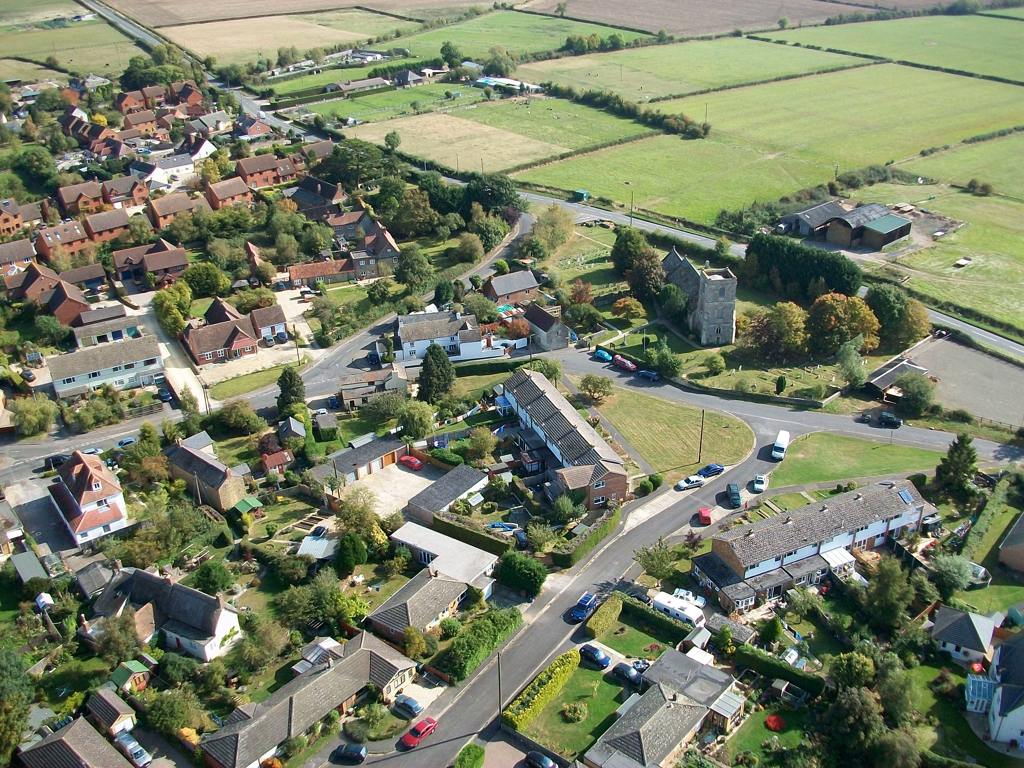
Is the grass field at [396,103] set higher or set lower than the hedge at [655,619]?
higher

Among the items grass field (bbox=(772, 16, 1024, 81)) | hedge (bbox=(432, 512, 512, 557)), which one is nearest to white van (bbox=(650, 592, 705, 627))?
hedge (bbox=(432, 512, 512, 557))

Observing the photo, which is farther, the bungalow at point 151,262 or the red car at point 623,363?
the bungalow at point 151,262

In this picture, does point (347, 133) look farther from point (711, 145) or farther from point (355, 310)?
point (355, 310)

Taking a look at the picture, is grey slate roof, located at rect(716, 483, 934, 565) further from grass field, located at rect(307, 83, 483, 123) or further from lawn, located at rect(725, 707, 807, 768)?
grass field, located at rect(307, 83, 483, 123)

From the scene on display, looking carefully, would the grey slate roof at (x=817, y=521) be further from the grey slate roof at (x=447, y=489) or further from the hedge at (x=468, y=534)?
the grey slate roof at (x=447, y=489)

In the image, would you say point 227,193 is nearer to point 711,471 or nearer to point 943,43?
point 711,471

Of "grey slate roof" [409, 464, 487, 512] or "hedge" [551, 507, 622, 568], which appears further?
"grey slate roof" [409, 464, 487, 512]

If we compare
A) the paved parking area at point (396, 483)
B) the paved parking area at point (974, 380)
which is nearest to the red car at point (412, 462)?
the paved parking area at point (396, 483)
